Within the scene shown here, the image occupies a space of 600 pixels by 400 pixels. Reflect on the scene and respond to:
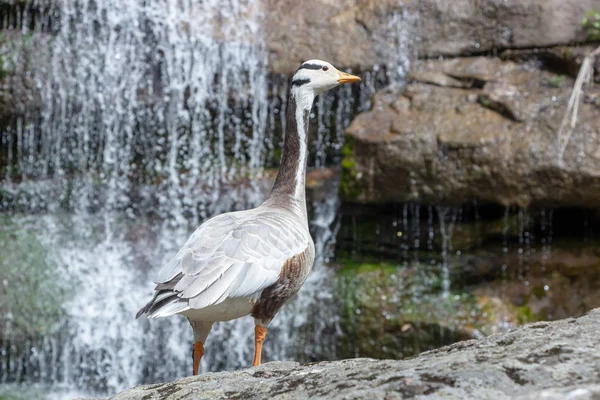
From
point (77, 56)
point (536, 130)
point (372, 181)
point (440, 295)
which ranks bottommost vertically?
point (440, 295)

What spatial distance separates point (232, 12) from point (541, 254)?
14.7ft

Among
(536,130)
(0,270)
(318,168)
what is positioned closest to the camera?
(536,130)

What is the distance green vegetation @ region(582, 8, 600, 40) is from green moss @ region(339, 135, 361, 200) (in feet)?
8.54

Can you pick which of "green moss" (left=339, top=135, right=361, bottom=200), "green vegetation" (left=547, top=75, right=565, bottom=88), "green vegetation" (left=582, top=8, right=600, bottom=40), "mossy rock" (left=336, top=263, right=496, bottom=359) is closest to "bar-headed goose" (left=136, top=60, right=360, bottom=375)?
"green moss" (left=339, top=135, right=361, bottom=200)

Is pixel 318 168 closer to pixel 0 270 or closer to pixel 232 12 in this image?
pixel 232 12

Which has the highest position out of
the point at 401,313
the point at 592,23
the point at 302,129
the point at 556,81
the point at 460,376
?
the point at 592,23

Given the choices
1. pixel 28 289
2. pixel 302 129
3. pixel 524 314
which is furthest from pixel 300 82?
pixel 28 289

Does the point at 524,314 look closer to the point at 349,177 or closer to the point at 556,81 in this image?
the point at 349,177

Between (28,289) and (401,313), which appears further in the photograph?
(28,289)

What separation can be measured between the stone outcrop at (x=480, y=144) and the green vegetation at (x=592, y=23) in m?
0.48

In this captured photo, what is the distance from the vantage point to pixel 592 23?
709cm

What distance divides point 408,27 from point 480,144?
194 centimetres

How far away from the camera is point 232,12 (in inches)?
335

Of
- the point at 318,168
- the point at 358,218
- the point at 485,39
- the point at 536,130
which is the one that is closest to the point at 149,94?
the point at 318,168
